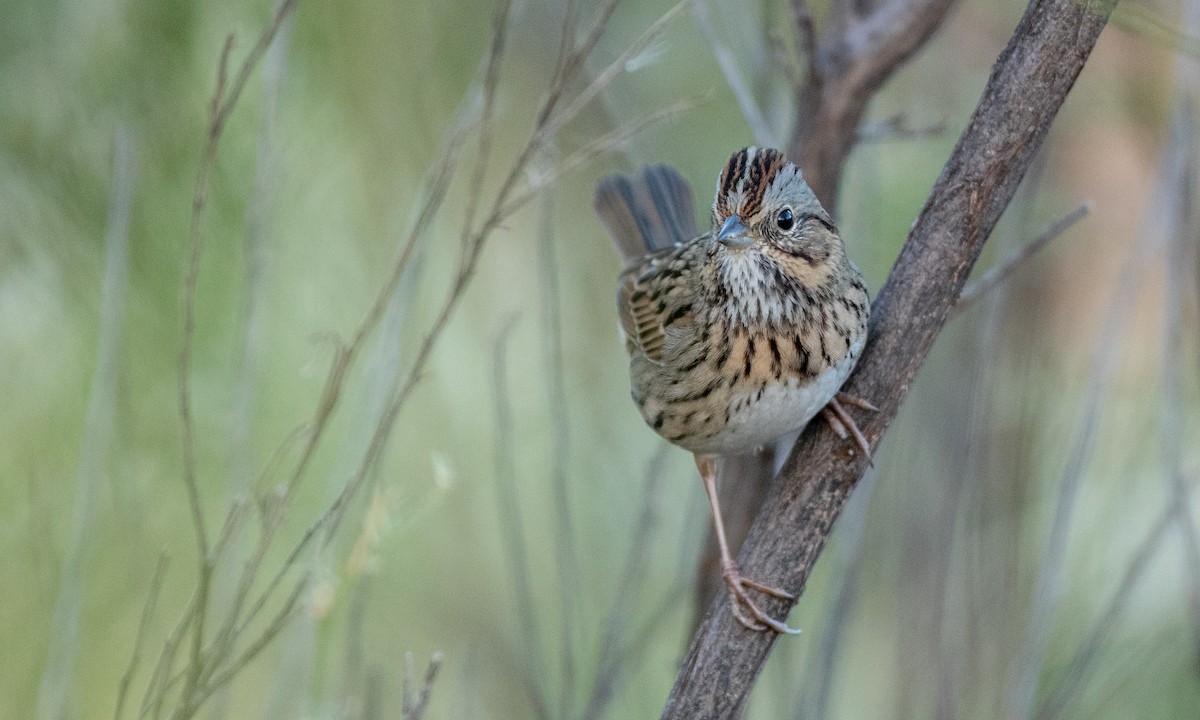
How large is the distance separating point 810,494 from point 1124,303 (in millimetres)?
994

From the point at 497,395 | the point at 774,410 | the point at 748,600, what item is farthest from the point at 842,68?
the point at 748,600

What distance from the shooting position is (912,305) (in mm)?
2205

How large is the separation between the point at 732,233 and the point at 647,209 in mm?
987

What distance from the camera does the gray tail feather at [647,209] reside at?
3.34 m

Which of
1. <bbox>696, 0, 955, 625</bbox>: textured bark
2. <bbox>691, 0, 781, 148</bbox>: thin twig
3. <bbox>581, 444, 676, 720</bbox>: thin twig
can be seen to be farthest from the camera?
<bbox>691, 0, 781, 148</bbox>: thin twig

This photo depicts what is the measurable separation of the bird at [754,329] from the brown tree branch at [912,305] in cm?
4

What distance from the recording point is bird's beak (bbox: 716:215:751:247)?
2414 millimetres

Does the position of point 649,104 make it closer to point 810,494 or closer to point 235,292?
point 235,292

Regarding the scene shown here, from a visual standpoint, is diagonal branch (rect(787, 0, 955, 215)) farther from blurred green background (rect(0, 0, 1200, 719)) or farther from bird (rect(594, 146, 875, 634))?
bird (rect(594, 146, 875, 634))

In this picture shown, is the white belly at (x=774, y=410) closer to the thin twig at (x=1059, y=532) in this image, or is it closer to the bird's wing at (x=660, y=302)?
the bird's wing at (x=660, y=302)

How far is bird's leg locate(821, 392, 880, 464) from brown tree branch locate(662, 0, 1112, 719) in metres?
0.02

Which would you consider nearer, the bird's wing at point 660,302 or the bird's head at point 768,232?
the bird's head at point 768,232

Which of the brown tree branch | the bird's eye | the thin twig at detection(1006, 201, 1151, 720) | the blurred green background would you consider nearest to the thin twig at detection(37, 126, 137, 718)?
the blurred green background

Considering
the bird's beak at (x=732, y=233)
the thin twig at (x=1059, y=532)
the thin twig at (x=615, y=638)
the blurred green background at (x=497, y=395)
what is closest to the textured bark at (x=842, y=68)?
the blurred green background at (x=497, y=395)
